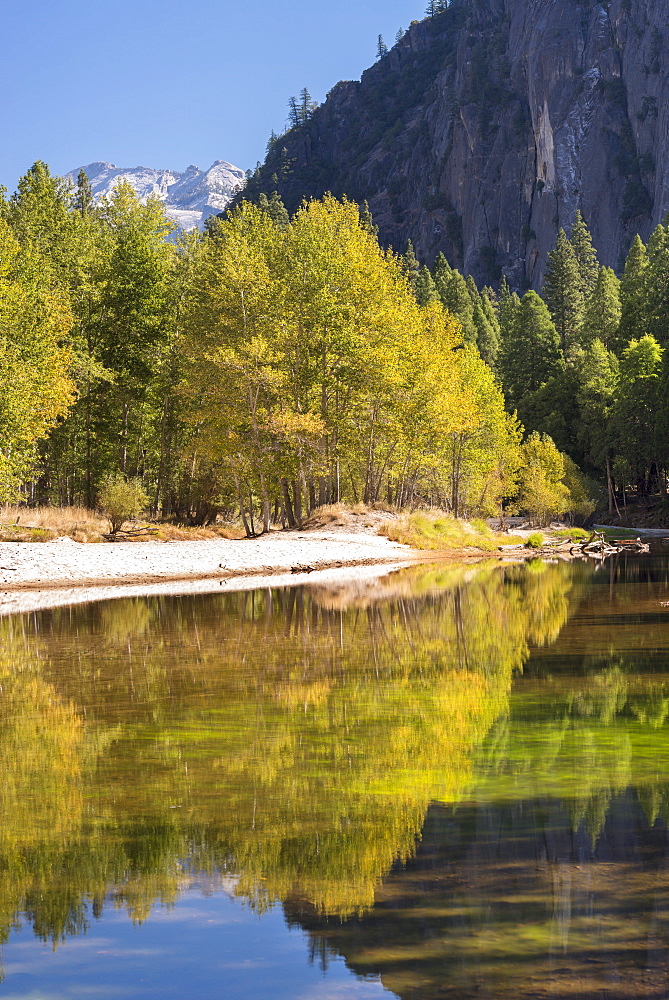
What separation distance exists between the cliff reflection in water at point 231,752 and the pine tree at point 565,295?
9643 centimetres

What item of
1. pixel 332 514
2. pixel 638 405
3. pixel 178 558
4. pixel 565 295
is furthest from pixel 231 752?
pixel 565 295

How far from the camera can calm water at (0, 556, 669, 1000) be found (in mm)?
4000

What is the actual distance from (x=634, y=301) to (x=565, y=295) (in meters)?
18.4

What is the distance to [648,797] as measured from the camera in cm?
609

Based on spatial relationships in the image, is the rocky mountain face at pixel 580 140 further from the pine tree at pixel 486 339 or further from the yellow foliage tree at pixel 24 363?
the yellow foliage tree at pixel 24 363

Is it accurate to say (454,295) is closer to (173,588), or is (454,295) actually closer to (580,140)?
(580,140)

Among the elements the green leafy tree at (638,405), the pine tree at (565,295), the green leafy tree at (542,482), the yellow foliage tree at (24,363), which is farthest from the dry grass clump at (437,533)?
the pine tree at (565,295)

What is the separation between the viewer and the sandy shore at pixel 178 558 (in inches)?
981

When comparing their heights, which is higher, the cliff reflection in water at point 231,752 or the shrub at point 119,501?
the shrub at point 119,501

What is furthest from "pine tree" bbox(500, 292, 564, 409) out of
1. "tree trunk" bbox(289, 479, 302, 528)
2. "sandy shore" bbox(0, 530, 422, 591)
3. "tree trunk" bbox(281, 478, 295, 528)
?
"sandy shore" bbox(0, 530, 422, 591)

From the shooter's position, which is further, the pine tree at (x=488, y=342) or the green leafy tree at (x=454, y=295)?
the green leafy tree at (x=454, y=295)

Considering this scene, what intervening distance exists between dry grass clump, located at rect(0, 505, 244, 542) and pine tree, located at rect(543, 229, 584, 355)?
77170 mm

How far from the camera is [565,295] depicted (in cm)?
10700

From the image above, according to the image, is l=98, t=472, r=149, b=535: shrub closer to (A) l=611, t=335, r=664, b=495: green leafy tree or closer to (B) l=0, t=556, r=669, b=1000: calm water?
(B) l=0, t=556, r=669, b=1000: calm water
